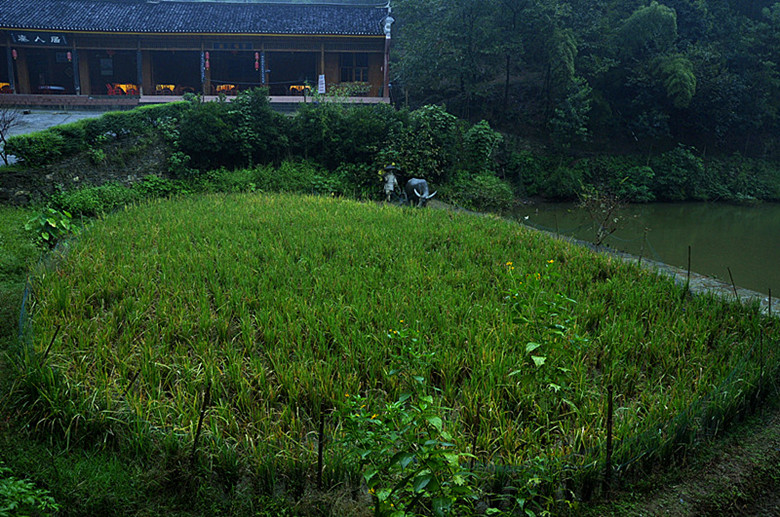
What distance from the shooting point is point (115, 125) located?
10.9m

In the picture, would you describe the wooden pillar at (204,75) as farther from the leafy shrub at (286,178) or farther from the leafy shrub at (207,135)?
the leafy shrub at (286,178)

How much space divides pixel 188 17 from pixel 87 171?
10.6m

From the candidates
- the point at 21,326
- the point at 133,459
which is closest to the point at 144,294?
the point at 21,326

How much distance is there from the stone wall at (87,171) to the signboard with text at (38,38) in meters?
9.06

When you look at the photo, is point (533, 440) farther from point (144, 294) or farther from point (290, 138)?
point (290, 138)

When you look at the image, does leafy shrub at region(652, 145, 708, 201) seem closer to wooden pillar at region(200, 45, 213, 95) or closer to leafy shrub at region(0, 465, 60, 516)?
wooden pillar at region(200, 45, 213, 95)

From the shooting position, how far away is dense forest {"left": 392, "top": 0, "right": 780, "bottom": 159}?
16.5m

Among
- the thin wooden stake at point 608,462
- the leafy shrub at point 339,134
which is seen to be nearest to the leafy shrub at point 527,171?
the leafy shrub at point 339,134

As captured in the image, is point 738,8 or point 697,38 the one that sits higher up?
point 738,8

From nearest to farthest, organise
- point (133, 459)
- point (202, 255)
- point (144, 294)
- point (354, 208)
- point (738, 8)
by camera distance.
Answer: point (133, 459) → point (144, 294) → point (202, 255) → point (354, 208) → point (738, 8)

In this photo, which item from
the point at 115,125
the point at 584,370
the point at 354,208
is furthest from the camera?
the point at 115,125

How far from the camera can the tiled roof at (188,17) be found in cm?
1730

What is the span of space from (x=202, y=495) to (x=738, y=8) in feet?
85.3

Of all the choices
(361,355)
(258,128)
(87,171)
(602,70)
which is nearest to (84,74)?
(258,128)
